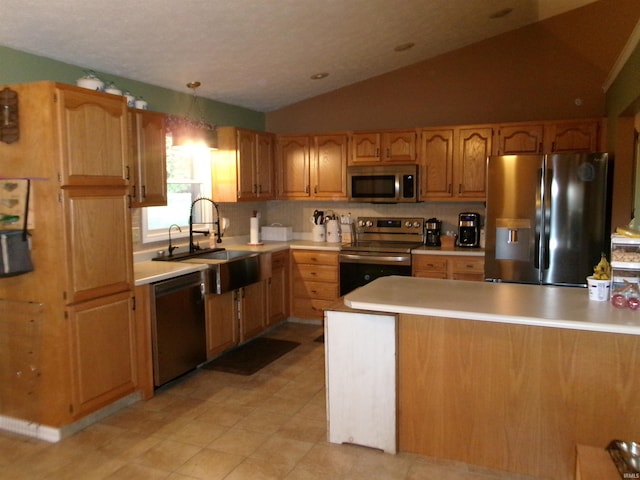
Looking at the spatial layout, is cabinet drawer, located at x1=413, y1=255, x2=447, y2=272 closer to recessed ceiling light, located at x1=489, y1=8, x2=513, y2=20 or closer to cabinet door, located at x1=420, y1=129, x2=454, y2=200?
cabinet door, located at x1=420, y1=129, x2=454, y2=200

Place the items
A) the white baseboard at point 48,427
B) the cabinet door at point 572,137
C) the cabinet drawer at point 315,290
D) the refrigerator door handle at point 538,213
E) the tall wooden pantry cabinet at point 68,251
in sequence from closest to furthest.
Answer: the tall wooden pantry cabinet at point 68,251 → the white baseboard at point 48,427 → the refrigerator door handle at point 538,213 → the cabinet door at point 572,137 → the cabinet drawer at point 315,290

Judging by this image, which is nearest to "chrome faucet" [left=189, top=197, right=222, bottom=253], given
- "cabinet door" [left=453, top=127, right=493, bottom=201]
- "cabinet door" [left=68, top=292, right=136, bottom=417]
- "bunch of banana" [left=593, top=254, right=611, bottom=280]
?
"cabinet door" [left=68, top=292, right=136, bottom=417]

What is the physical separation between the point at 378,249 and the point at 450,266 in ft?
2.48

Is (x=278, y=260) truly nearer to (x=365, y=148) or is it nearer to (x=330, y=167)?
(x=330, y=167)

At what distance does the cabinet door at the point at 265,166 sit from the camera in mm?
5629

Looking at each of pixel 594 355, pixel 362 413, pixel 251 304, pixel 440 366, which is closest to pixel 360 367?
pixel 362 413

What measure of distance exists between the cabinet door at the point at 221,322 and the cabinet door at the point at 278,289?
26.0 inches

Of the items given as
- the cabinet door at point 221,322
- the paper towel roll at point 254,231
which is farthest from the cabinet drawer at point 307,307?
the cabinet door at point 221,322

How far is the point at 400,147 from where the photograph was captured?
17.8ft

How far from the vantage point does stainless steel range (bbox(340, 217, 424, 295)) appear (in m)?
5.23

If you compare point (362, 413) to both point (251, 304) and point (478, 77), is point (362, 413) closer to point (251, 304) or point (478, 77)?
point (251, 304)

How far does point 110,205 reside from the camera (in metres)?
3.35

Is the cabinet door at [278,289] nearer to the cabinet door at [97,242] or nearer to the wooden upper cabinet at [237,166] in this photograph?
the wooden upper cabinet at [237,166]

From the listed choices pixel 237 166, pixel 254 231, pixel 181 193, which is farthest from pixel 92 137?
pixel 254 231
